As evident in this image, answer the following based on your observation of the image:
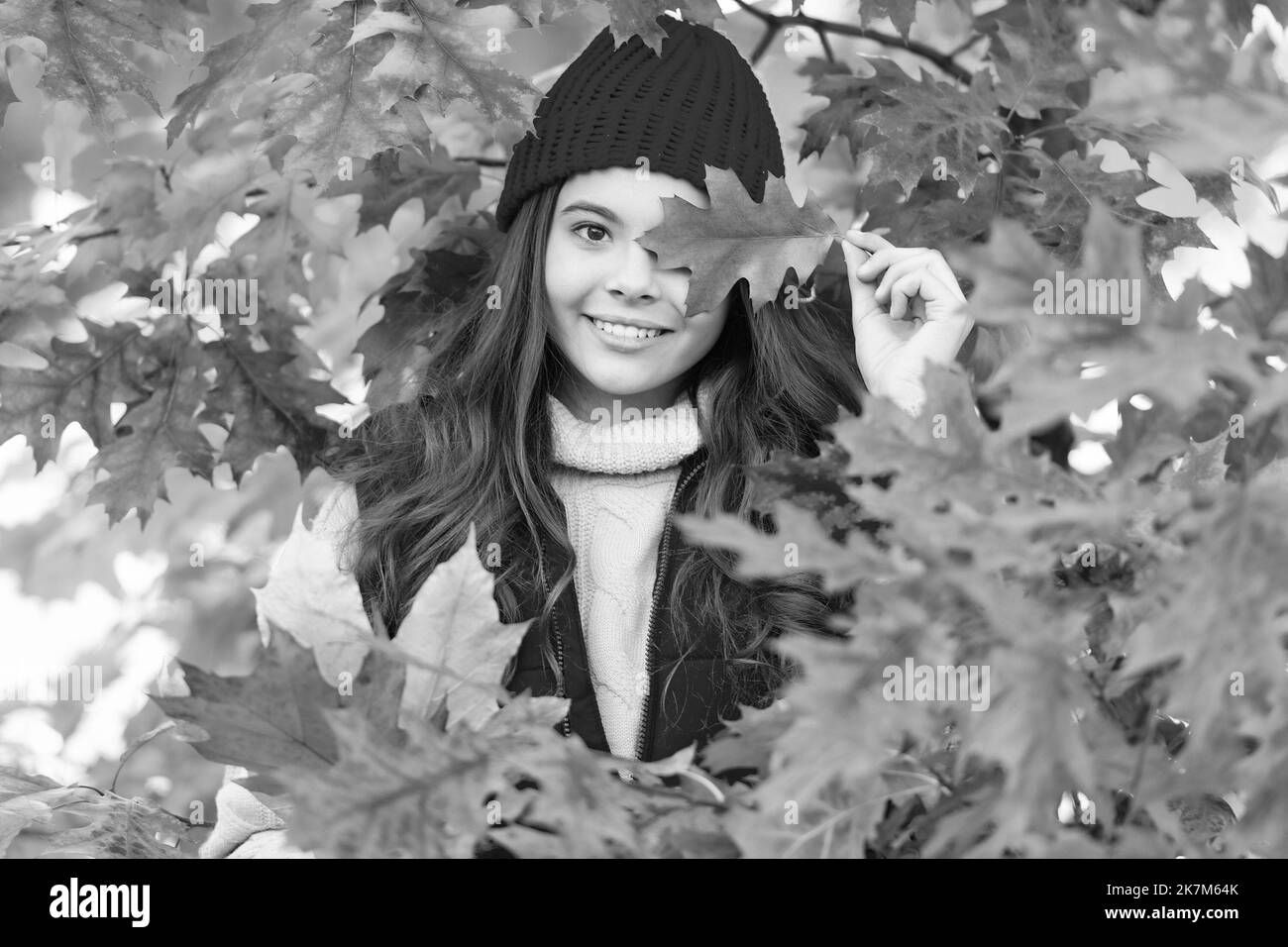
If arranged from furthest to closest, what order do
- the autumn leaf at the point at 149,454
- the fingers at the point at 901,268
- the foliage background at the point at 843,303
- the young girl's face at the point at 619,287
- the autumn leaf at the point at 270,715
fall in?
the autumn leaf at the point at 149,454 < the young girl's face at the point at 619,287 < the fingers at the point at 901,268 < the autumn leaf at the point at 270,715 < the foliage background at the point at 843,303

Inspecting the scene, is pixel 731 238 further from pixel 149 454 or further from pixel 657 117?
pixel 149 454

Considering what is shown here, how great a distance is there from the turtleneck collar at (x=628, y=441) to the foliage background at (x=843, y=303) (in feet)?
1.03

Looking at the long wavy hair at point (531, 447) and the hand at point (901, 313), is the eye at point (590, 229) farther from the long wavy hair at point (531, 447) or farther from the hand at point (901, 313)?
the hand at point (901, 313)

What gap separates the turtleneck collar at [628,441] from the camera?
71.7 inches

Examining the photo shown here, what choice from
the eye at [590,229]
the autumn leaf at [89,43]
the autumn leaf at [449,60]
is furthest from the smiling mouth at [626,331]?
the autumn leaf at [89,43]

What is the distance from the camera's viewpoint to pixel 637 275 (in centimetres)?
171

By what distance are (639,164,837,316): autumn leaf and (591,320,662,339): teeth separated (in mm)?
166

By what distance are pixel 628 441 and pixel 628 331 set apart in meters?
0.16

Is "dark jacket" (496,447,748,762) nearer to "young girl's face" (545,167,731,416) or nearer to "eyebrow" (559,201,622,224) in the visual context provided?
"young girl's face" (545,167,731,416)

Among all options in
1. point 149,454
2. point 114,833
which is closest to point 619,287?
point 149,454

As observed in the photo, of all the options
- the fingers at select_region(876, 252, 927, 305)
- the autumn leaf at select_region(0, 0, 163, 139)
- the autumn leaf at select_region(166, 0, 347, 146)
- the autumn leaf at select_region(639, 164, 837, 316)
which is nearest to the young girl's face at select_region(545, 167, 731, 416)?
the autumn leaf at select_region(639, 164, 837, 316)
